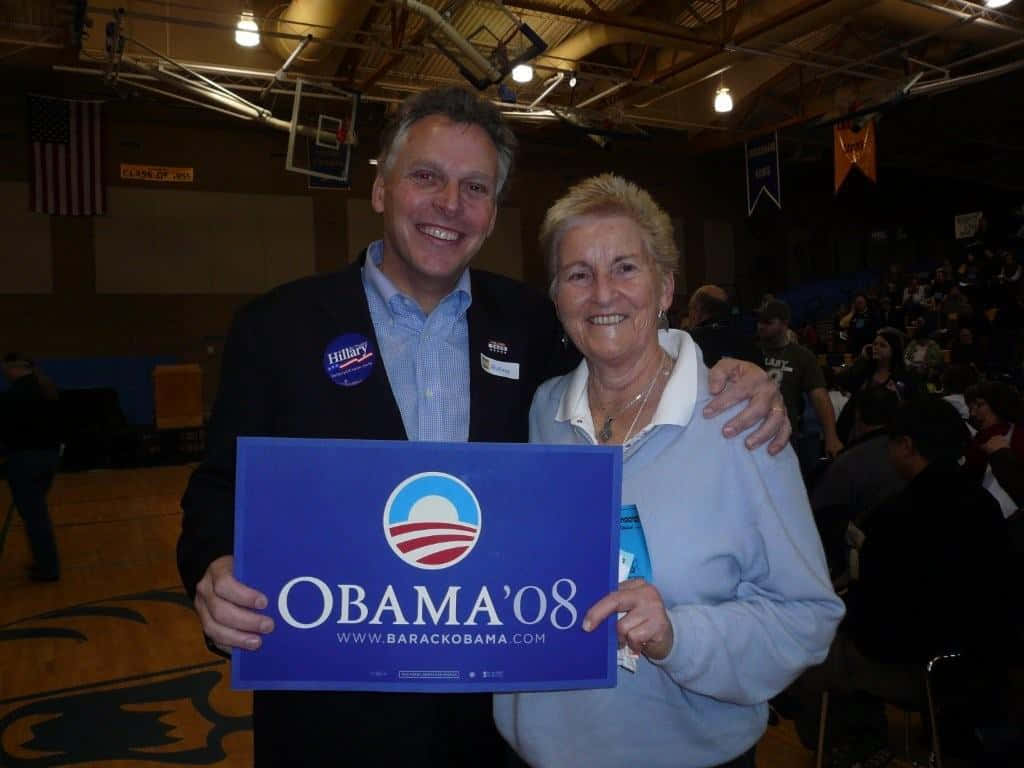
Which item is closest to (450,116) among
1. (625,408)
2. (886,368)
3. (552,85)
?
(625,408)

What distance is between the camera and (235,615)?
1.24 meters

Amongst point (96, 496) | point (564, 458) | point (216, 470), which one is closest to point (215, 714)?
point (216, 470)

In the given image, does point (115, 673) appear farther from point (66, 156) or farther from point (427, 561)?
point (66, 156)

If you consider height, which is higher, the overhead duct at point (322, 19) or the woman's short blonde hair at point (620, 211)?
the overhead duct at point (322, 19)

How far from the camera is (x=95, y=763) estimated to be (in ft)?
11.1

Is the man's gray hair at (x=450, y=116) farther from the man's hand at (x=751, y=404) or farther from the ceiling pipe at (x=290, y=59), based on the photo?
the ceiling pipe at (x=290, y=59)

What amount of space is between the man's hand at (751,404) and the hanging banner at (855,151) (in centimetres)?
1254

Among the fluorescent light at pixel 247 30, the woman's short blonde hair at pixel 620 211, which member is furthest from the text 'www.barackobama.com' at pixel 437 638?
the fluorescent light at pixel 247 30

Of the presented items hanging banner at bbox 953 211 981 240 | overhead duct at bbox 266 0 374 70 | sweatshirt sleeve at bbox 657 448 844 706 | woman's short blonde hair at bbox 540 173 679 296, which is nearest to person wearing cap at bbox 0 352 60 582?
woman's short blonde hair at bbox 540 173 679 296

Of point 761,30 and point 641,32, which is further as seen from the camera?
point 641,32

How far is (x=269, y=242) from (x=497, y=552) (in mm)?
14875

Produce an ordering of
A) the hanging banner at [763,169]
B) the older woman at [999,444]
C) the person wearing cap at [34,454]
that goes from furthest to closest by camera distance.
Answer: the hanging banner at [763,169] → the person wearing cap at [34,454] → the older woman at [999,444]

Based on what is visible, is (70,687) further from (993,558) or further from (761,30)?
(761,30)

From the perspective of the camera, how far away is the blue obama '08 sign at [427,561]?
1.21m
